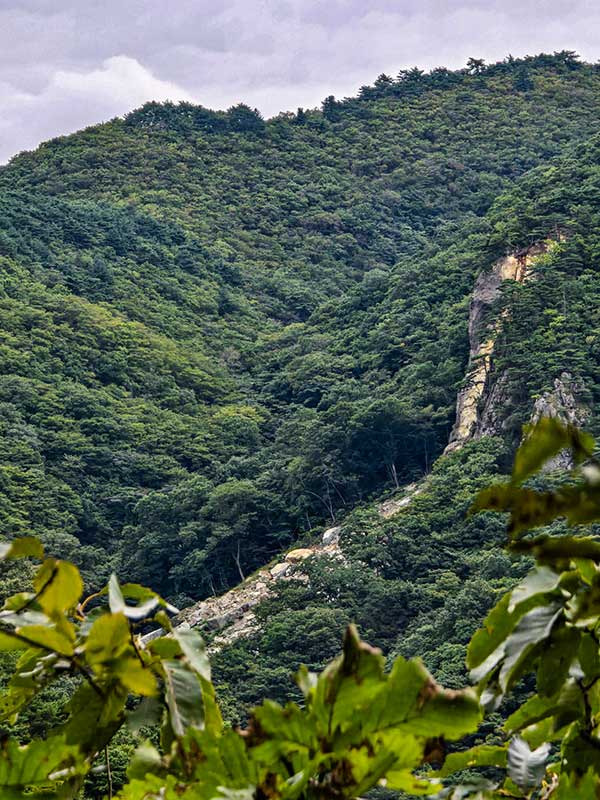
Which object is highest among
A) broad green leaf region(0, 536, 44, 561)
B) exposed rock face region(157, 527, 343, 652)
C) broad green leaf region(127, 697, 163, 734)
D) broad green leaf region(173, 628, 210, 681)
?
broad green leaf region(0, 536, 44, 561)

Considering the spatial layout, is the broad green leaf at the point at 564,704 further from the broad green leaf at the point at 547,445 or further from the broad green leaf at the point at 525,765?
the broad green leaf at the point at 547,445

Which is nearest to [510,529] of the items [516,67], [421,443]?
[421,443]

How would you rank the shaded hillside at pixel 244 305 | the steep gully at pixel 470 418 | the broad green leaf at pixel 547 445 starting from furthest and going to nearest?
the shaded hillside at pixel 244 305 < the steep gully at pixel 470 418 < the broad green leaf at pixel 547 445

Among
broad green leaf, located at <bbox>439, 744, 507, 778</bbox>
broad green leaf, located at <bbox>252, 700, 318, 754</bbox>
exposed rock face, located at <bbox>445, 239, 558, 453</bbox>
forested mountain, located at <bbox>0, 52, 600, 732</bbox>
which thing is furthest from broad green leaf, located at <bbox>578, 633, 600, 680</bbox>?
exposed rock face, located at <bbox>445, 239, 558, 453</bbox>

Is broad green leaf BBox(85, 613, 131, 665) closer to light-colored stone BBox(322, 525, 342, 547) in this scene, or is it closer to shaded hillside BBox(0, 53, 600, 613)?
shaded hillside BBox(0, 53, 600, 613)

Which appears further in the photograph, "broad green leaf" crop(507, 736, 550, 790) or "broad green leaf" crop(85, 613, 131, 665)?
"broad green leaf" crop(507, 736, 550, 790)

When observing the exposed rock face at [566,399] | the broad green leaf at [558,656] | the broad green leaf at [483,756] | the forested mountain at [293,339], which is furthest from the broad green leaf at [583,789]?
the exposed rock face at [566,399]

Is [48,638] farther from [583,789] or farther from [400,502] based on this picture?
[400,502]
